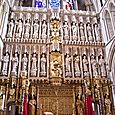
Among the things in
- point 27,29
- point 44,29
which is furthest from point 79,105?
point 27,29

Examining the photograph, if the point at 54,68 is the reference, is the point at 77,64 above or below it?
above

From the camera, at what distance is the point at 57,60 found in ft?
38.5

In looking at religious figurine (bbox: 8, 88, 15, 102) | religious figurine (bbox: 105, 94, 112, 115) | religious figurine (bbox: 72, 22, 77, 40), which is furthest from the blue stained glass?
religious figurine (bbox: 105, 94, 112, 115)

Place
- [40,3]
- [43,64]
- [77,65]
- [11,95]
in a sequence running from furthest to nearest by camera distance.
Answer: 1. [40,3]
2. [77,65]
3. [43,64]
4. [11,95]

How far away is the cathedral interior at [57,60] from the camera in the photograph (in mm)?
10492

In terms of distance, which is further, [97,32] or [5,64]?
[97,32]

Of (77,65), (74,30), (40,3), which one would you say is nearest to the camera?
(77,65)

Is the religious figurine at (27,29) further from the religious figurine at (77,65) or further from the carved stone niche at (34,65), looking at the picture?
the religious figurine at (77,65)

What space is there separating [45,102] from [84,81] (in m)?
2.61

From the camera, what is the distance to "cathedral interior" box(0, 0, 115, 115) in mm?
10492

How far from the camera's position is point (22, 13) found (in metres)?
13.8

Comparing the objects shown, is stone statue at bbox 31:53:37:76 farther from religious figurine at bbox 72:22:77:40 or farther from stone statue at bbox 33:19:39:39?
religious figurine at bbox 72:22:77:40

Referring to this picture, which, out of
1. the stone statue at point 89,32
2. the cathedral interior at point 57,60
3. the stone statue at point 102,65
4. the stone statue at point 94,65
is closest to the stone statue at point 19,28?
the cathedral interior at point 57,60

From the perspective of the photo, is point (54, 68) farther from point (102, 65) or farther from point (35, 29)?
point (35, 29)
